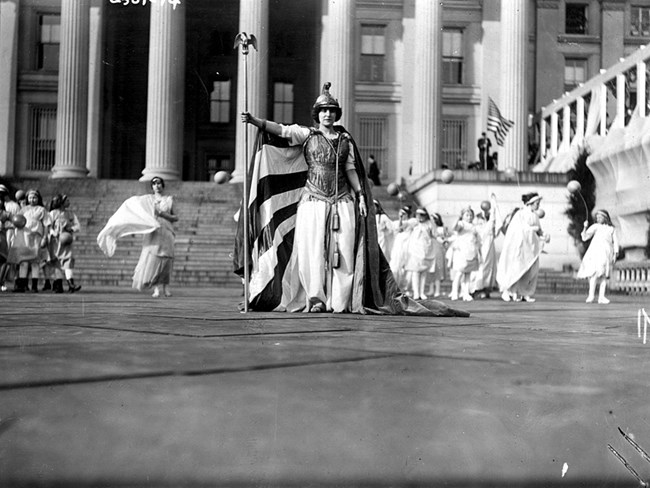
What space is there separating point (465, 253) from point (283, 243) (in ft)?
28.9

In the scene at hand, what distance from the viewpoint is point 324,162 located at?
299 inches

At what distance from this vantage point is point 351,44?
3006 centimetres

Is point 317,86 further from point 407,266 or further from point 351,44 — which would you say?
point 407,266

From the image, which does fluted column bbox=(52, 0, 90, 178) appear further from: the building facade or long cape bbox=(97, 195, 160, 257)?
long cape bbox=(97, 195, 160, 257)

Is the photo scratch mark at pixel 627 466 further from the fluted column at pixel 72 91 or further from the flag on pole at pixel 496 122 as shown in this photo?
the fluted column at pixel 72 91

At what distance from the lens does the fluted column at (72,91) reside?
1188 inches

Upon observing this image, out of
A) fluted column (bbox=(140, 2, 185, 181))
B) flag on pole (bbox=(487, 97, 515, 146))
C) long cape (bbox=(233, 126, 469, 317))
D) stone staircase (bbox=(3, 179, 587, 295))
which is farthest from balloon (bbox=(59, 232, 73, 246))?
fluted column (bbox=(140, 2, 185, 181))

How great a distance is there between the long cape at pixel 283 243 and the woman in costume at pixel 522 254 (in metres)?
7.43

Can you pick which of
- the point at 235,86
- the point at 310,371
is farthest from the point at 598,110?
the point at 310,371

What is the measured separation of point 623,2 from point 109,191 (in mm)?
19755

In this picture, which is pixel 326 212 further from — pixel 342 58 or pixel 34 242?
pixel 342 58

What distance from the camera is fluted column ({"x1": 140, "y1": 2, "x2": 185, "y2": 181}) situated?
2973cm

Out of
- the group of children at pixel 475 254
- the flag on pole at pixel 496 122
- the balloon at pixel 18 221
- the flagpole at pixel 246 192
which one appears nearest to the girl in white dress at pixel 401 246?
the group of children at pixel 475 254

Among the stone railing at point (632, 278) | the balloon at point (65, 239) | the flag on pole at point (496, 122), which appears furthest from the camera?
the flag on pole at point (496, 122)
